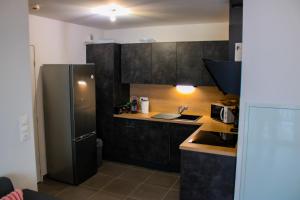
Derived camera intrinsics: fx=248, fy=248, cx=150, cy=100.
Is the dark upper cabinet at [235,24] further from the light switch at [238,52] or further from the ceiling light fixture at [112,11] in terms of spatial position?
the ceiling light fixture at [112,11]

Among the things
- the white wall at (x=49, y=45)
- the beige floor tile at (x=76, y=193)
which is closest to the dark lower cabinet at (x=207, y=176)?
the beige floor tile at (x=76, y=193)

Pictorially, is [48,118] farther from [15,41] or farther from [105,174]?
[15,41]

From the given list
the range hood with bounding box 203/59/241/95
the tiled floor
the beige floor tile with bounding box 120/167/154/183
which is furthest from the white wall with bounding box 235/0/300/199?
the beige floor tile with bounding box 120/167/154/183

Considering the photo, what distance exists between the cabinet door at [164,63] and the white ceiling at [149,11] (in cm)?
42

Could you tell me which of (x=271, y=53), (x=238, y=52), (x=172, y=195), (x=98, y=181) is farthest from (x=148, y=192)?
(x=271, y=53)

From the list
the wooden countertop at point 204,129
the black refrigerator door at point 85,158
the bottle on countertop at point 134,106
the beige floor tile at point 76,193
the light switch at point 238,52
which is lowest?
the beige floor tile at point 76,193

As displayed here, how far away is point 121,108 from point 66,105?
4.05 ft

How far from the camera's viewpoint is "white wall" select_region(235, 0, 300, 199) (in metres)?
2.12

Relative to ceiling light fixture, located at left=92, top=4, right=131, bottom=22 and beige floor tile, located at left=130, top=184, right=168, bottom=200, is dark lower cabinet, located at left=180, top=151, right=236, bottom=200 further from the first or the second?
ceiling light fixture, located at left=92, top=4, right=131, bottom=22

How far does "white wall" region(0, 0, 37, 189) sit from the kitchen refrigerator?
1345mm

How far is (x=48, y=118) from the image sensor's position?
3.75 metres

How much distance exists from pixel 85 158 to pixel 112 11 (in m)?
2.18

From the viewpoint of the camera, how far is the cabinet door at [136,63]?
439 centimetres

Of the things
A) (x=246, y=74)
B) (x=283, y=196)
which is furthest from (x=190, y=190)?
(x=246, y=74)
